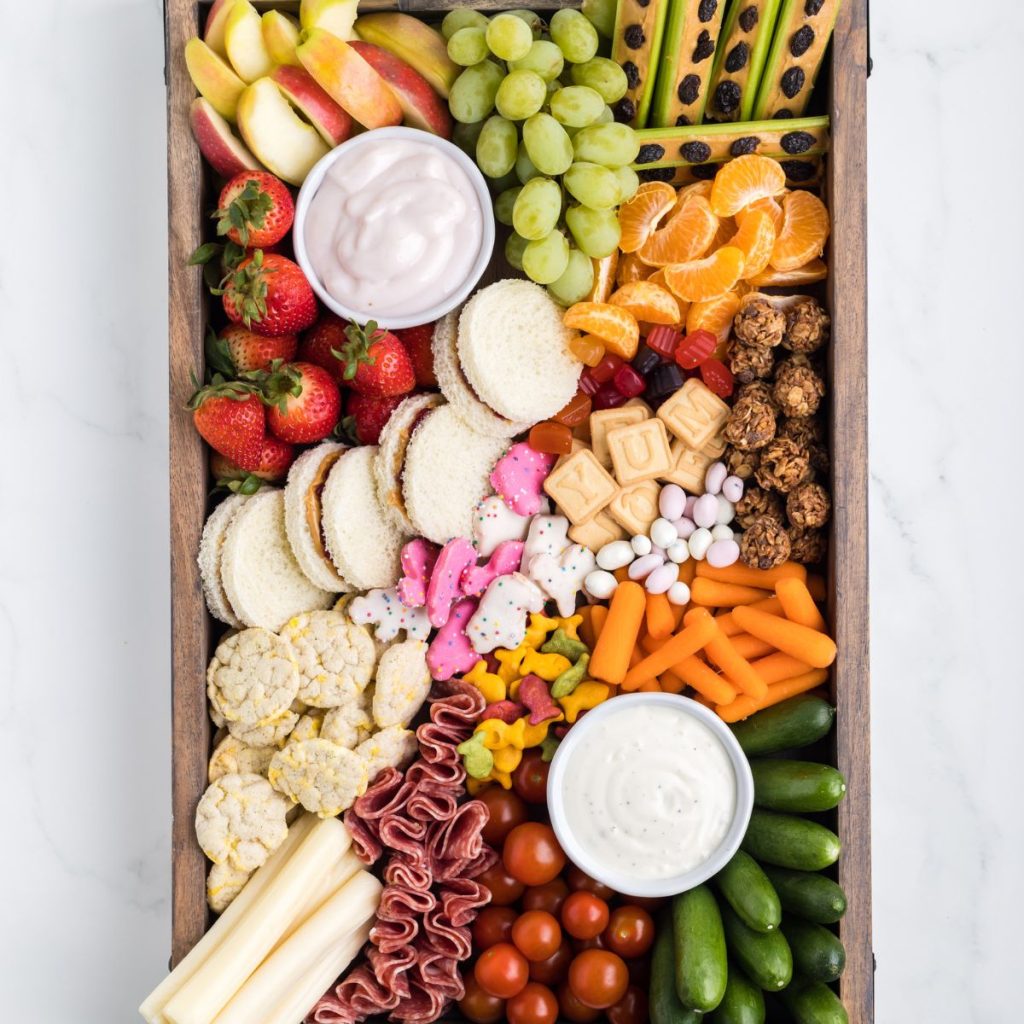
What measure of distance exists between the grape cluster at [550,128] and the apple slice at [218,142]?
1.28 feet

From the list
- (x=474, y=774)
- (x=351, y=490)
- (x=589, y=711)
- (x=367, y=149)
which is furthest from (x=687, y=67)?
(x=474, y=774)

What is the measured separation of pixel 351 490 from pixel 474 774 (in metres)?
0.57

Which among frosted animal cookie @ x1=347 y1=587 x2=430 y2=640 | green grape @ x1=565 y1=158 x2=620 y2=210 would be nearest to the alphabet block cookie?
green grape @ x1=565 y1=158 x2=620 y2=210

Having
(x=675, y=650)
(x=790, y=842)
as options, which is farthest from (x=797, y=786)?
(x=675, y=650)

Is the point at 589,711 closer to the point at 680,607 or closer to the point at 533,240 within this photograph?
the point at 680,607

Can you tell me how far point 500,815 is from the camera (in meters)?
1.96

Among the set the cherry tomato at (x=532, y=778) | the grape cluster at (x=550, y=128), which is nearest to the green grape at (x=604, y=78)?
the grape cluster at (x=550, y=128)

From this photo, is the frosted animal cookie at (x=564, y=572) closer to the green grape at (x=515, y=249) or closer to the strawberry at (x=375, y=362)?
the strawberry at (x=375, y=362)

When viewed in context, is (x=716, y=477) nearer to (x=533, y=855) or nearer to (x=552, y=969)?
(x=533, y=855)
